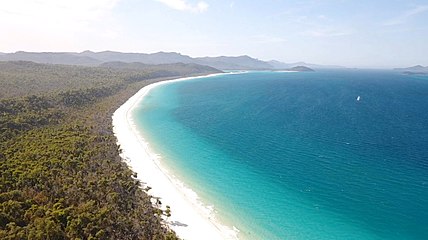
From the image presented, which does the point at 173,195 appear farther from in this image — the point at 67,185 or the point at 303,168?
the point at 303,168

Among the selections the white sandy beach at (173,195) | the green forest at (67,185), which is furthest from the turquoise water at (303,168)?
the green forest at (67,185)

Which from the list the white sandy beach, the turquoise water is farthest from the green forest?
the turquoise water

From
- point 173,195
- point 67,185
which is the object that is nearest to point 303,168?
point 173,195

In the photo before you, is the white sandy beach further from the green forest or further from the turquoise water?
the turquoise water

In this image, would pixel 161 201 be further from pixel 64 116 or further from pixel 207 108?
pixel 207 108

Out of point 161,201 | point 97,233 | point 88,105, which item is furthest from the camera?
point 88,105

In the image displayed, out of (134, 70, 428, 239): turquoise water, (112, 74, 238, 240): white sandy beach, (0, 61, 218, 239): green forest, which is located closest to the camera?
(0, 61, 218, 239): green forest

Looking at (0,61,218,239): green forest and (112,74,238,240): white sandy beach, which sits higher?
(0,61,218,239): green forest

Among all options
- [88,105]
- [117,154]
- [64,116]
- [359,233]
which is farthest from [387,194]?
[88,105]
